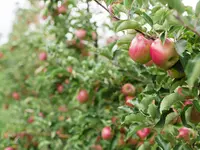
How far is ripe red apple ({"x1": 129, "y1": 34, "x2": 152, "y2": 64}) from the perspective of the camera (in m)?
1.18

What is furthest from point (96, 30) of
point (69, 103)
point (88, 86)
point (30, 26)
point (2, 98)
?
point (30, 26)

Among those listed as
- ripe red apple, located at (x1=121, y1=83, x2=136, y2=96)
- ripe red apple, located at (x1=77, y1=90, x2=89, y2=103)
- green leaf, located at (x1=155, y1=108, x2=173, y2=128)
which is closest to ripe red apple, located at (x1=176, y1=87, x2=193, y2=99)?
green leaf, located at (x1=155, y1=108, x2=173, y2=128)

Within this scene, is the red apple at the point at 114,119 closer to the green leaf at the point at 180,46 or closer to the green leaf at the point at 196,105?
the green leaf at the point at 196,105

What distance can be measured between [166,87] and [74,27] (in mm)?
1746

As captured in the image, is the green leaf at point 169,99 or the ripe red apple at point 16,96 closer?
the green leaf at point 169,99

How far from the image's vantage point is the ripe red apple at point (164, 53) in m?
1.10

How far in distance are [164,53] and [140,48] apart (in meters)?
0.10

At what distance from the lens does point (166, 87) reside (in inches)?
58.3

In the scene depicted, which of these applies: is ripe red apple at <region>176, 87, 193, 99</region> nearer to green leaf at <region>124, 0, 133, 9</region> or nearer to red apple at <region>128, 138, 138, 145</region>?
green leaf at <region>124, 0, 133, 9</region>

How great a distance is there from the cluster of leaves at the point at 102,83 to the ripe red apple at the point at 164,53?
0.09 feet

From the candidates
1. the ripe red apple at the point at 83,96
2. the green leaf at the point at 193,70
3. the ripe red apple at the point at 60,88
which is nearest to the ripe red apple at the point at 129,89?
the ripe red apple at the point at 83,96

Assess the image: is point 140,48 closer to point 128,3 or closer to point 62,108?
point 128,3

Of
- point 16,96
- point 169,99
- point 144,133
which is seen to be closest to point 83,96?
point 144,133

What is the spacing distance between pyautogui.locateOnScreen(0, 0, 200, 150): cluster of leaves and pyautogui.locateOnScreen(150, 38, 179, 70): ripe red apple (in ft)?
0.09
